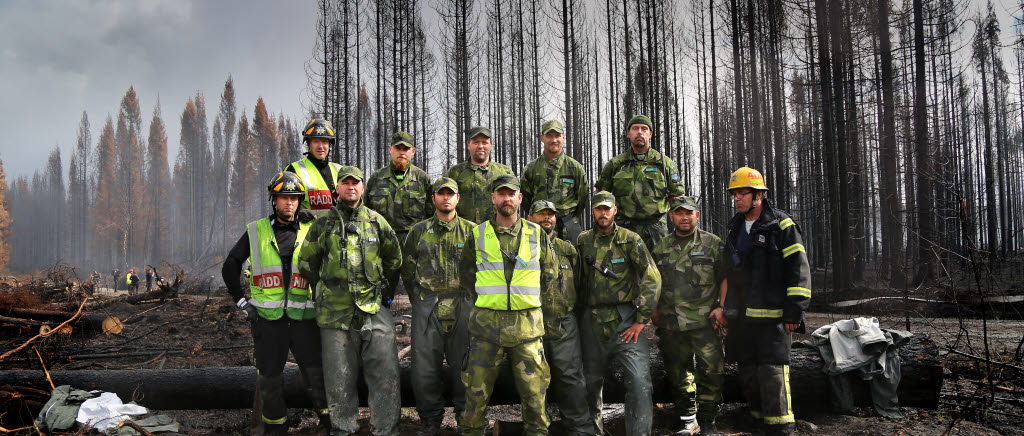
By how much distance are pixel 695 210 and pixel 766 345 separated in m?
1.49

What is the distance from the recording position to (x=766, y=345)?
15.0 feet

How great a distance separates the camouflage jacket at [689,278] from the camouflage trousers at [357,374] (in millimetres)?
2859

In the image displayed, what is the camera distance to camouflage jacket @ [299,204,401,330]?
15.1 ft

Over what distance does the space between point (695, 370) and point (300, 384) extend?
4.32 meters

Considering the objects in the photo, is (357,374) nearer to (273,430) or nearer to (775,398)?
(273,430)

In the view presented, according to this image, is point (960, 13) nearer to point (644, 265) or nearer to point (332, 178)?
point (644, 265)

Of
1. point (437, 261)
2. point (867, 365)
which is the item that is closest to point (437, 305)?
point (437, 261)

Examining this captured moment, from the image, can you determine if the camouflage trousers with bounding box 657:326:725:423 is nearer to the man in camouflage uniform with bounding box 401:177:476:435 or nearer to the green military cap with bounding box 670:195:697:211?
the green military cap with bounding box 670:195:697:211

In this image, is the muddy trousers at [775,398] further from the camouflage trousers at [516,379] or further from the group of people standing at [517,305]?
the camouflage trousers at [516,379]

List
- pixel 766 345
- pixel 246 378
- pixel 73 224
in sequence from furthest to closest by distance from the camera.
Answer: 1. pixel 73 224
2. pixel 246 378
3. pixel 766 345

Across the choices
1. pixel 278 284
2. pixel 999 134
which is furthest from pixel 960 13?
pixel 999 134

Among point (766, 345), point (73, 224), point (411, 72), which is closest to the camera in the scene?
point (766, 345)

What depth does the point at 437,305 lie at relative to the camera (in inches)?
191

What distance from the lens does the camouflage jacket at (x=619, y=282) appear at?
4.76 m
